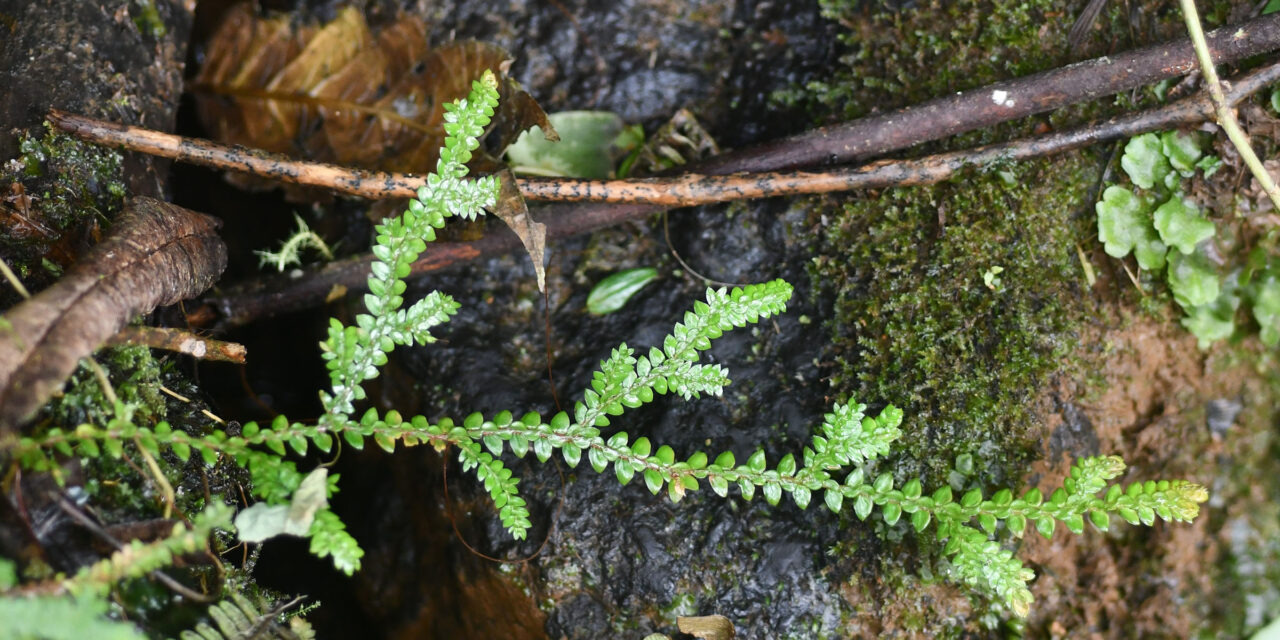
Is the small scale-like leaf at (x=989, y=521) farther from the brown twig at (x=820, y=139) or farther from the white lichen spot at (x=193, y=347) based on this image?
the white lichen spot at (x=193, y=347)

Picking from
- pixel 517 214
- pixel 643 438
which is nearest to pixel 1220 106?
pixel 643 438

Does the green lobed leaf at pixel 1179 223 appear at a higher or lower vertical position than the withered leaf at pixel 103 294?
higher

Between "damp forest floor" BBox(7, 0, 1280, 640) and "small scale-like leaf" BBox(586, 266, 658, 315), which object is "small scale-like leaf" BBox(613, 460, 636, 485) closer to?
"damp forest floor" BBox(7, 0, 1280, 640)

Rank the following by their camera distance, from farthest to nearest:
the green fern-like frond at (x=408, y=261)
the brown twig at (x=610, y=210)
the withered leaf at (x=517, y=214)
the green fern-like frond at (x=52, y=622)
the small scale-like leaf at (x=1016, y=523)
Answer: the brown twig at (x=610, y=210) < the withered leaf at (x=517, y=214) < the small scale-like leaf at (x=1016, y=523) < the green fern-like frond at (x=408, y=261) < the green fern-like frond at (x=52, y=622)

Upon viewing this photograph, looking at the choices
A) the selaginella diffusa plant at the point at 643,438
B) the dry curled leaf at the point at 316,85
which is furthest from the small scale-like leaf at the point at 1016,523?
the dry curled leaf at the point at 316,85

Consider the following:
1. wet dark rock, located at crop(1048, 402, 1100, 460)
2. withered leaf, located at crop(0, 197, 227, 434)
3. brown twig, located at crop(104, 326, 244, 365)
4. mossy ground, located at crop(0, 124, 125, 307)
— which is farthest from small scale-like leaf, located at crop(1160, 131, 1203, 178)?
mossy ground, located at crop(0, 124, 125, 307)

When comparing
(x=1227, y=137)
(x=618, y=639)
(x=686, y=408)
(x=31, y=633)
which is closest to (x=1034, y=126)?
(x=1227, y=137)

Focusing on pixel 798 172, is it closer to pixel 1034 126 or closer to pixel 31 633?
pixel 1034 126

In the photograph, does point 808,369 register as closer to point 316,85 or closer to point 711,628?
point 711,628
